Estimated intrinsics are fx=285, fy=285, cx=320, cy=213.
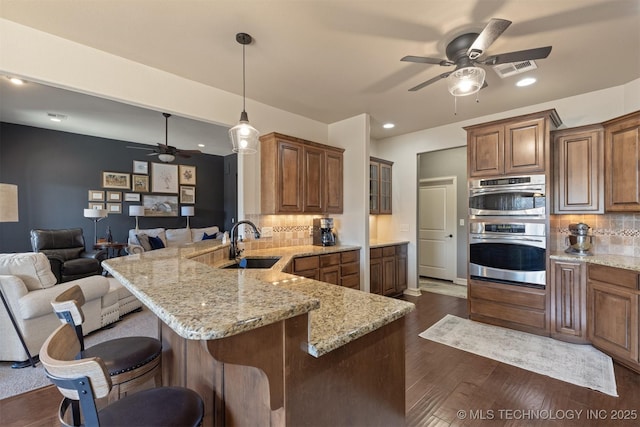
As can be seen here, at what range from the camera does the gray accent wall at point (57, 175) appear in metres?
5.43

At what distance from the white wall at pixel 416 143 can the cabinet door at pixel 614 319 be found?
2.00 meters

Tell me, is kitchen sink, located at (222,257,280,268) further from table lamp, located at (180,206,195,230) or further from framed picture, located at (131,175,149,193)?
framed picture, located at (131,175,149,193)

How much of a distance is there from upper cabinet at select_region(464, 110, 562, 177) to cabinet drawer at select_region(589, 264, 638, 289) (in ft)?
3.62

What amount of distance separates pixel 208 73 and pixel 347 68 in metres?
1.41

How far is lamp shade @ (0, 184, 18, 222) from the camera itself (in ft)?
7.41

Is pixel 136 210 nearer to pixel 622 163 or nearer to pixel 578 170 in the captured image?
pixel 578 170

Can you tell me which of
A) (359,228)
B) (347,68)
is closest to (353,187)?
(359,228)

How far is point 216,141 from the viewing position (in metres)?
6.62

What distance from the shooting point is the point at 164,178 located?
284 inches

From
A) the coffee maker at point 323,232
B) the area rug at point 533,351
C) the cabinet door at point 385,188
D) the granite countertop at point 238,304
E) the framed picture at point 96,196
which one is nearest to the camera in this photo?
the granite countertop at point 238,304

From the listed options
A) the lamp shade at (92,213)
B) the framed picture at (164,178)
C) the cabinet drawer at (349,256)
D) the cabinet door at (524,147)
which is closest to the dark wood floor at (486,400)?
the cabinet drawer at (349,256)

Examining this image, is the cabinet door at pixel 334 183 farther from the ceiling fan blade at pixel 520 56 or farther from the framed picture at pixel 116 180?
the framed picture at pixel 116 180

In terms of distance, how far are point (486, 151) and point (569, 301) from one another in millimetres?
1846

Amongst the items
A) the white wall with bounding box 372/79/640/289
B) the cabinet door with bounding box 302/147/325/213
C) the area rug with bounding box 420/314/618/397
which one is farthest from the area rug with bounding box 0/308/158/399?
the white wall with bounding box 372/79/640/289
